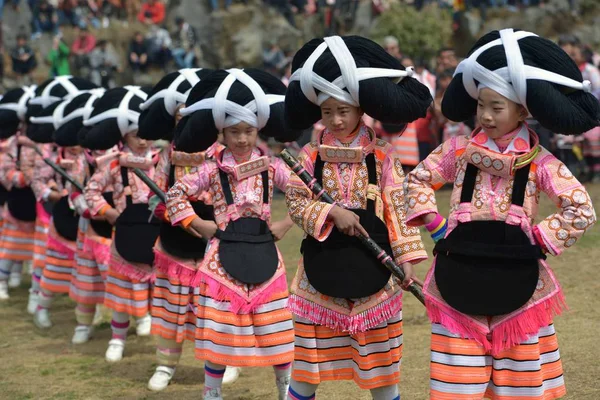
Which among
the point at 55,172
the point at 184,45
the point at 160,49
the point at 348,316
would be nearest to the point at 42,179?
the point at 55,172

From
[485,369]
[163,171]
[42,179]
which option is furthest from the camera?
[42,179]

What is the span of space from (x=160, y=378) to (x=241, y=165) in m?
1.75

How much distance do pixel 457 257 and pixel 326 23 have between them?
18105mm

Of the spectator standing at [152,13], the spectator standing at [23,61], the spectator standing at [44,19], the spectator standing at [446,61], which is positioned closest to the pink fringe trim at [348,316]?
the spectator standing at [446,61]

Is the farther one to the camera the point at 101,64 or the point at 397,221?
the point at 101,64

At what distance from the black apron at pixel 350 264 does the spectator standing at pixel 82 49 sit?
17.7 metres

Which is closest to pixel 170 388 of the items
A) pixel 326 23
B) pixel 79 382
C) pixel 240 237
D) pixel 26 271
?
pixel 79 382

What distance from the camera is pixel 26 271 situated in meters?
11.4

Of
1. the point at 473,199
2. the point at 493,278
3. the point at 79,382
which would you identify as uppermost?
the point at 473,199

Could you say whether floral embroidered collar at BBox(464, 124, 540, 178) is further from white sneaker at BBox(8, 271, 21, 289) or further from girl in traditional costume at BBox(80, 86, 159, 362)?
white sneaker at BBox(8, 271, 21, 289)

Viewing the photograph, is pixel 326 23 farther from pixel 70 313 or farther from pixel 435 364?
pixel 435 364

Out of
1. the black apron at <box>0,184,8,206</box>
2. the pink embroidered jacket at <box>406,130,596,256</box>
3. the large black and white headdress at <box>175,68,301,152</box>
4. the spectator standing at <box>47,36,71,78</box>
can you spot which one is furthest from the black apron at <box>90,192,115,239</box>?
the spectator standing at <box>47,36,71,78</box>

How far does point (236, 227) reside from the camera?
5270 mm

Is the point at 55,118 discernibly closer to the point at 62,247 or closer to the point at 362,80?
the point at 62,247
